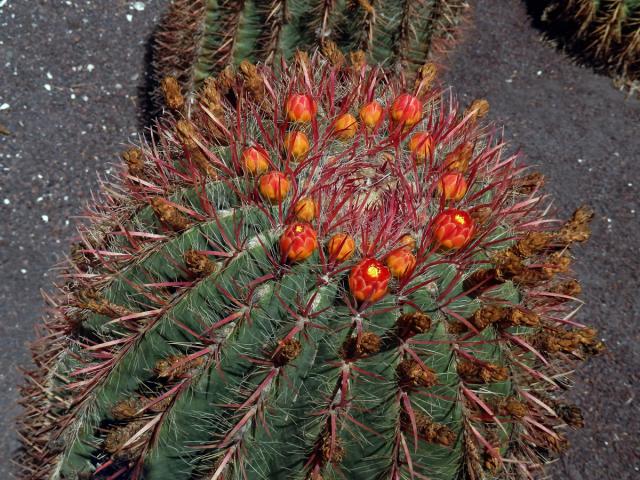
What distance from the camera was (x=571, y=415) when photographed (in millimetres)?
1587

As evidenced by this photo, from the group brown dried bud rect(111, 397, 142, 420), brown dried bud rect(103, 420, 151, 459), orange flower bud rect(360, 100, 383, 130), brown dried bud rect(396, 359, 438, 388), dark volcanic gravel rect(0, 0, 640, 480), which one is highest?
orange flower bud rect(360, 100, 383, 130)

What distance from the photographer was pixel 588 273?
3346 mm

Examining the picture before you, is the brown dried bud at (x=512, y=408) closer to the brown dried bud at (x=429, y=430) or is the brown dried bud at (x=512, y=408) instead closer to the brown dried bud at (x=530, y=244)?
the brown dried bud at (x=429, y=430)

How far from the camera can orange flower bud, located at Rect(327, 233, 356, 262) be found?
54.1 inches

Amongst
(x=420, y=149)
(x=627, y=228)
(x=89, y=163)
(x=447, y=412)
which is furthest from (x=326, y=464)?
(x=627, y=228)

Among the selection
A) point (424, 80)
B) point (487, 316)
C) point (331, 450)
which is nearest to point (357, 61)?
point (424, 80)

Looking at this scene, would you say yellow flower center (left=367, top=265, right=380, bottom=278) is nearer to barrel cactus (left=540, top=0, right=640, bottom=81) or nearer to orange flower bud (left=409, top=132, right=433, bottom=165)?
orange flower bud (left=409, top=132, right=433, bottom=165)

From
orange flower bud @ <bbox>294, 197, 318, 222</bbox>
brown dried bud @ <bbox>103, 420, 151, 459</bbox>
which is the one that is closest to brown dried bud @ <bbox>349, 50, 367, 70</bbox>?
orange flower bud @ <bbox>294, 197, 318, 222</bbox>

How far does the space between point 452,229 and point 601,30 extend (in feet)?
10.2

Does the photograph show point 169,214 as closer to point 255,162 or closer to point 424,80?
point 255,162

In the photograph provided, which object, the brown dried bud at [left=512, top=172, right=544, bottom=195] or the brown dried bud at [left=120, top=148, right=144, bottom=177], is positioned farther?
the brown dried bud at [left=512, top=172, right=544, bottom=195]

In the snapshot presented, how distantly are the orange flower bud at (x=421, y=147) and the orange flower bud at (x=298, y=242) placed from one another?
409 mm

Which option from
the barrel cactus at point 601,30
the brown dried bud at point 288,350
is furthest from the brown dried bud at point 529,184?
the barrel cactus at point 601,30

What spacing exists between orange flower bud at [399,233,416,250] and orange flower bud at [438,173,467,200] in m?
0.17
